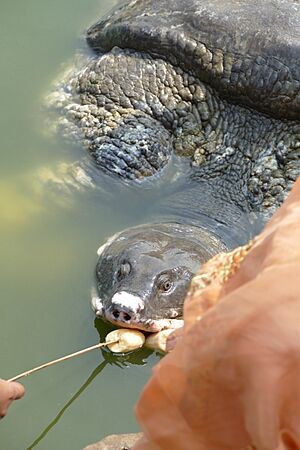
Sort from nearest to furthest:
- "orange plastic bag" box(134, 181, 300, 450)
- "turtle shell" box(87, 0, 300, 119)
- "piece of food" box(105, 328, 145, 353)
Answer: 1. "orange plastic bag" box(134, 181, 300, 450)
2. "piece of food" box(105, 328, 145, 353)
3. "turtle shell" box(87, 0, 300, 119)

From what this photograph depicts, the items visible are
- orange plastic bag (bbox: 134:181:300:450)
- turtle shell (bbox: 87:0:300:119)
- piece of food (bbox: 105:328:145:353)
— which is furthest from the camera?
turtle shell (bbox: 87:0:300:119)

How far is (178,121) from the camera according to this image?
448 centimetres

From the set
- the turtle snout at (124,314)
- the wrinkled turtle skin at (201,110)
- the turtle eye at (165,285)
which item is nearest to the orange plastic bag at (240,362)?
the turtle snout at (124,314)

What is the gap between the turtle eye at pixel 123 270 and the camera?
3.62 metres

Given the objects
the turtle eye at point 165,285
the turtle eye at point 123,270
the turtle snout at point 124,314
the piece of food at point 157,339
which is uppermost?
the turtle eye at point 123,270

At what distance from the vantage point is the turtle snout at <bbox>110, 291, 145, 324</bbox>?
3.45 metres

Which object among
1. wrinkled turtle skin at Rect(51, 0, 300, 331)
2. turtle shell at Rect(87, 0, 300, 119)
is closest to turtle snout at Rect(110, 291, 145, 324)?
wrinkled turtle skin at Rect(51, 0, 300, 331)

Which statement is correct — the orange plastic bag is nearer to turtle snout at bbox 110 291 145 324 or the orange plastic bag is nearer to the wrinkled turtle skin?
turtle snout at bbox 110 291 145 324

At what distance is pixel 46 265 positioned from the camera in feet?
13.2

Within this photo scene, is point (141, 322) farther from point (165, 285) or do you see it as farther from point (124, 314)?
point (165, 285)

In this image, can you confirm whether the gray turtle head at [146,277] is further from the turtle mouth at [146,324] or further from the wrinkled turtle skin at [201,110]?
the wrinkled turtle skin at [201,110]

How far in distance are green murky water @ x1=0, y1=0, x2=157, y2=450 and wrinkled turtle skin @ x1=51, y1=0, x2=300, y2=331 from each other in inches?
8.1

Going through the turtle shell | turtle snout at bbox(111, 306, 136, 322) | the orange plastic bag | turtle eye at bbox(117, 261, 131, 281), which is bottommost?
turtle snout at bbox(111, 306, 136, 322)

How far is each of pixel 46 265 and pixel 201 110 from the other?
118 cm
